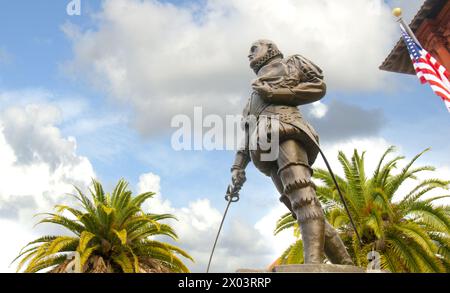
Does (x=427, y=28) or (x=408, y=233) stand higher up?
(x=427, y=28)

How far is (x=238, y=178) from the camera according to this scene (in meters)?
5.68

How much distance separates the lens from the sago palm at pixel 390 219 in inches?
586

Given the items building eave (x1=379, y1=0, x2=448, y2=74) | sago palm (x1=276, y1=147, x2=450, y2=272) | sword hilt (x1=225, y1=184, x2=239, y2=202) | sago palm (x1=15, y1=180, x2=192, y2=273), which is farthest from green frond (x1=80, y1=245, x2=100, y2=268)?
building eave (x1=379, y1=0, x2=448, y2=74)

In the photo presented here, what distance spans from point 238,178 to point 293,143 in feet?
2.97

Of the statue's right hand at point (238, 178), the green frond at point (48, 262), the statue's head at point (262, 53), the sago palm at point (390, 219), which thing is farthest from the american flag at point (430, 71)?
the green frond at point (48, 262)

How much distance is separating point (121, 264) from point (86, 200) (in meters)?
3.37

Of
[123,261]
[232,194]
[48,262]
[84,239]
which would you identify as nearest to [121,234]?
[123,261]

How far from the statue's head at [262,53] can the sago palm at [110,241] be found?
12161 mm

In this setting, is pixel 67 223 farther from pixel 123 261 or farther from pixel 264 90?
pixel 264 90

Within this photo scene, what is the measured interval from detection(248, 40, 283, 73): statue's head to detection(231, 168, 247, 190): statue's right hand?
1312 mm

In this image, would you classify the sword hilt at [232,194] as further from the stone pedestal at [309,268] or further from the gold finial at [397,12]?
the gold finial at [397,12]

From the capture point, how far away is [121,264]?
Result: 1731 centimetres
